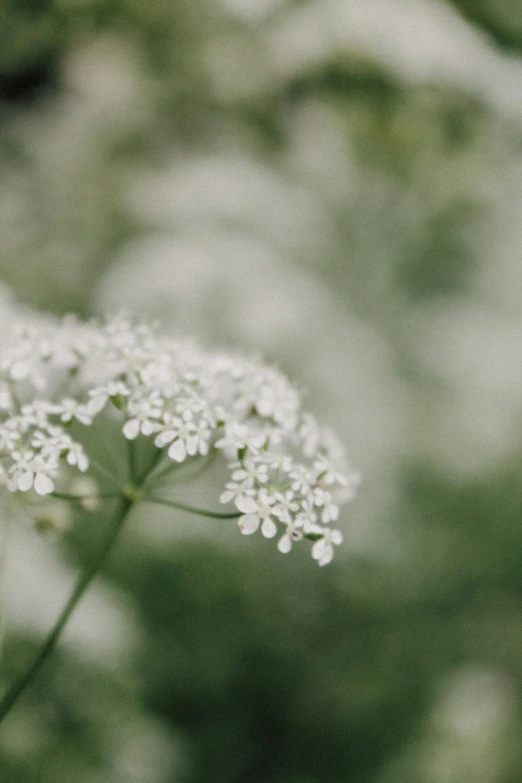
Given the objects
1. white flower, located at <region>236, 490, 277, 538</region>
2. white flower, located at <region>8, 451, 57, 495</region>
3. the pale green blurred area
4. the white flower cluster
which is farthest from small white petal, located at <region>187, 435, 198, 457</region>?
the pale green blurred area

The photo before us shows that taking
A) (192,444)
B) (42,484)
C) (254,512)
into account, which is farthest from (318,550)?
(42,484)

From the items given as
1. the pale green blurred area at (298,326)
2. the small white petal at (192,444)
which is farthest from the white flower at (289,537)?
the pale green blurred area at (298,326)

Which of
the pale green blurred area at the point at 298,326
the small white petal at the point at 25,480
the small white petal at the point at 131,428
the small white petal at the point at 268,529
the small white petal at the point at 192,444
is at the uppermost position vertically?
the pale green blurred area at the point at 298,326

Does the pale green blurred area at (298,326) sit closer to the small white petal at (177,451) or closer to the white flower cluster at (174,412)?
the white flower cluster at (174,412)

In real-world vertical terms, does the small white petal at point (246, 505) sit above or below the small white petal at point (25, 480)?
above

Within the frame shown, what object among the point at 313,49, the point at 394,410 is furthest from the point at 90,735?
the point at 313,49

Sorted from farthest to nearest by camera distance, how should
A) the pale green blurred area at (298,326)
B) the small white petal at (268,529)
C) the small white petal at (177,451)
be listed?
1. the pale green blurred area at (298,326)
2. the small white petal at (177,451)
3. the small white petal at (268,529)

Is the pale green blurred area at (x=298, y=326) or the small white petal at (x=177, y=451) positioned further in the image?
the pale green blurred area at (x=298, y=326)

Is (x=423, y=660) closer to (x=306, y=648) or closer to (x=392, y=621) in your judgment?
(x=392, y=621)

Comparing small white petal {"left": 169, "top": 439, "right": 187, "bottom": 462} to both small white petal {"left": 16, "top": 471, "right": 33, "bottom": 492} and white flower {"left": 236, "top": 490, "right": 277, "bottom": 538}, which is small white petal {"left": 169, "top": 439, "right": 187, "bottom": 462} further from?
small white petal {"left": 16, "top": 471, "right": 33, "bottom": 492}
